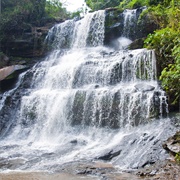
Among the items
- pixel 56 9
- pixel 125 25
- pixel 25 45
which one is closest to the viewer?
pixel 125 25

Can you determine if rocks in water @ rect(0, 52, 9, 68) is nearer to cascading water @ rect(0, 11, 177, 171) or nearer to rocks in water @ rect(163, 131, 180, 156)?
cascading water @ rect(0, 11, 177, 171)

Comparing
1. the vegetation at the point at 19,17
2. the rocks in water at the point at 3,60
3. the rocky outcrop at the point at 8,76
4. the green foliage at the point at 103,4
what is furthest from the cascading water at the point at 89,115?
the green foliage at the point at 103,4

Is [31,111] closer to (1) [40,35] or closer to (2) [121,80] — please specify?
(2) [121,80]

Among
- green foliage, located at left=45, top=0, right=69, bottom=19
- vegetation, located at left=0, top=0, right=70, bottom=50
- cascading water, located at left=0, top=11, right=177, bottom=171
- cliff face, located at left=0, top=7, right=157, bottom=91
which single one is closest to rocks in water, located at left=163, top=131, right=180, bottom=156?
cascading water, located at left=0, top=11, right=177, bottom=171

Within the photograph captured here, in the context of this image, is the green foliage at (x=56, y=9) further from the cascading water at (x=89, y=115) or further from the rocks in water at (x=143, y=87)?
the rocks in water at (x=143, y=87)

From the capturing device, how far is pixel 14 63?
1662cm

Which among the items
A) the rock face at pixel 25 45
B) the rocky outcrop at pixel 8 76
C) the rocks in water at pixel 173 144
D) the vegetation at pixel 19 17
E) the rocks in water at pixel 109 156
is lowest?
the rocks in water at pixel 109 156

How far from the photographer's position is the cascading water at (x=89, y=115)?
8117mm

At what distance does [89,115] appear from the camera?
11.1 metres

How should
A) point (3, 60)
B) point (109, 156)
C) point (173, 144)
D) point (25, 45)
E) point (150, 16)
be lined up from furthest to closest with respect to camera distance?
point (25, 45) → point (3, 60) → point (150, 16) → point (109, 156) → point (173, 144)

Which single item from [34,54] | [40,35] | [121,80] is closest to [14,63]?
[34,54]

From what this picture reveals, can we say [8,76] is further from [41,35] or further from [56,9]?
[56,9]

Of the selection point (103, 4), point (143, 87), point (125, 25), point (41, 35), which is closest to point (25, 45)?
point (41, 35)

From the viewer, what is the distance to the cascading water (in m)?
8.12
